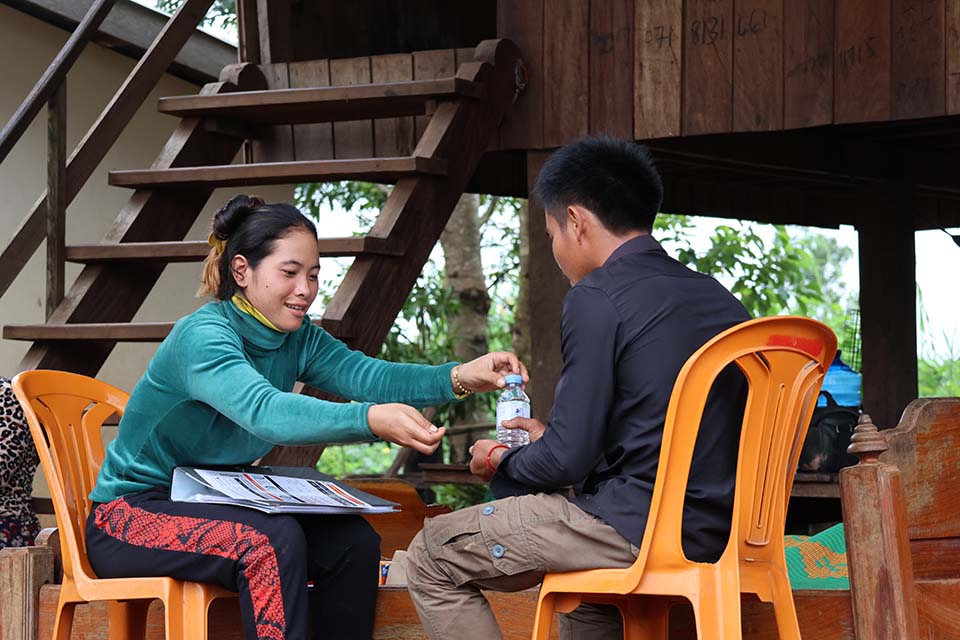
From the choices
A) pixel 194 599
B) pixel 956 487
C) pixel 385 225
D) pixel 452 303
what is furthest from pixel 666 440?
pixel 452 303

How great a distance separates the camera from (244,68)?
5832 millimetres

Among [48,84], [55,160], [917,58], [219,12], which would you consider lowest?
[55,160]

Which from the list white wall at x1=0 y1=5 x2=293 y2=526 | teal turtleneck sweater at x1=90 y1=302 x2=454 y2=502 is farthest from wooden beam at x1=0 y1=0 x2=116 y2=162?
teal turtleneck sweater at x1=90 y1=302 x2=454 y2=502

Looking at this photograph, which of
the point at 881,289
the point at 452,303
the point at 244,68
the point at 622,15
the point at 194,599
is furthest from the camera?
the point at 452,303

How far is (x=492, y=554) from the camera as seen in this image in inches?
111

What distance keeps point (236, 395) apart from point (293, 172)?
208cm

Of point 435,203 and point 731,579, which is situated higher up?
point 435,203

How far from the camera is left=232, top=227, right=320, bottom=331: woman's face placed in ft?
10.7

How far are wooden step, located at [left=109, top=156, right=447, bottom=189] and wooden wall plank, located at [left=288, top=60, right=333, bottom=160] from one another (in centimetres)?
89

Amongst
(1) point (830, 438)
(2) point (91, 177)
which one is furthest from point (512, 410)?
(2) point (91, 177)

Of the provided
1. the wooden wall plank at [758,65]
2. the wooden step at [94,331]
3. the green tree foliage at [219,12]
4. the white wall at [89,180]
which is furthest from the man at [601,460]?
the green tree foliage at [219,12]

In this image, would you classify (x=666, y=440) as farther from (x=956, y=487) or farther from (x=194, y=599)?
(x=194, y=599)

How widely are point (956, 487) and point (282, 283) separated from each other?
164 cm

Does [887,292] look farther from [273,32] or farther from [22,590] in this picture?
[22,590]
